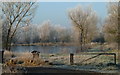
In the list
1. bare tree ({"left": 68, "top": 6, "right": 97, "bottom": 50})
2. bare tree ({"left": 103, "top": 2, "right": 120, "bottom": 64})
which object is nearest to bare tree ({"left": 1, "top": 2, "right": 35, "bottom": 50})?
bare tree ({"left": 103, "top": 2, "right": 120, "bottom": 64})

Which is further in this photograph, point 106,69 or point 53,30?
point 53,30

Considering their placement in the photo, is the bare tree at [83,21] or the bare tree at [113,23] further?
the bare tree at [83,21]

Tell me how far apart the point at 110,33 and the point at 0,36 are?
9.61 meters

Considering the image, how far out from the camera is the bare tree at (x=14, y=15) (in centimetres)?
2022

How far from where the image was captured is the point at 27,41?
110 ft

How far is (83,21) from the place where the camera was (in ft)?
112

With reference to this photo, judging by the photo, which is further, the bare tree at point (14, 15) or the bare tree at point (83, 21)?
the bare tree at point (83, 21)

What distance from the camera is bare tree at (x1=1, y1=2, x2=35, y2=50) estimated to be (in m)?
20.2

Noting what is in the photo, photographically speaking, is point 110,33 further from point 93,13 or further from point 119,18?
point 93,13

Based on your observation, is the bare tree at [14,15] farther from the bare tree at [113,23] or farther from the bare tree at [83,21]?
the bare tree at [83,21]

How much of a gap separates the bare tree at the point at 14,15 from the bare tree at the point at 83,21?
13.3m

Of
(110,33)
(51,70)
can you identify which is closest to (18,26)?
(110,33)

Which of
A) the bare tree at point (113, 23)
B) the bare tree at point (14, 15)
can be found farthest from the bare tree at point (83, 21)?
the bare tree at point (14, 15)

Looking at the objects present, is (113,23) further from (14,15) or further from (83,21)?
(83,21)
